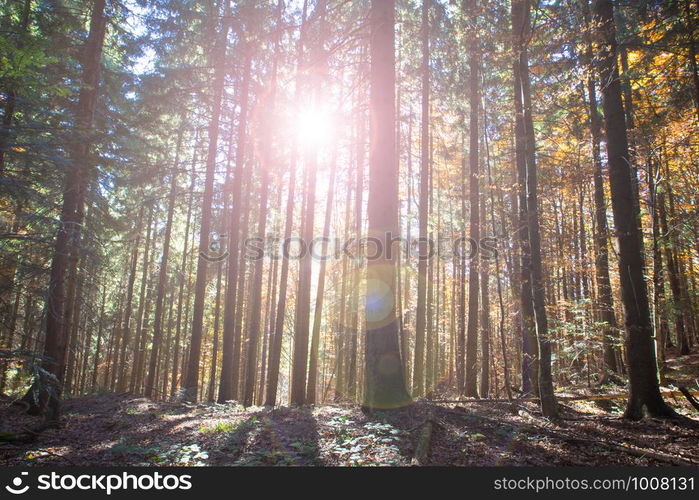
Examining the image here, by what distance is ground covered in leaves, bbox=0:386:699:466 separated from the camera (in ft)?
16.5

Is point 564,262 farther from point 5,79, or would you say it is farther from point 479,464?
point 5,79

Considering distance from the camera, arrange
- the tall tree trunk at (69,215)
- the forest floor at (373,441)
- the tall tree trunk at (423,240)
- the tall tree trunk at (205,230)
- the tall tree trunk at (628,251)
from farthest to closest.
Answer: the tall tree trunk at (205,230) → the tall tree trunk at (423,240) → the tall tree trunk at (69,215) → the tall tree trunk at (628,251) → the forest floor at (373,441)

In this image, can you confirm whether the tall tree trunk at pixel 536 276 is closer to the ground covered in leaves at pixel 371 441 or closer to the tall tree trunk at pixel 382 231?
the ground covered in leaves at pixel 371 441

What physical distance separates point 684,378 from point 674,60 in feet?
33.3

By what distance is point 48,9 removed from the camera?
9.44 metres

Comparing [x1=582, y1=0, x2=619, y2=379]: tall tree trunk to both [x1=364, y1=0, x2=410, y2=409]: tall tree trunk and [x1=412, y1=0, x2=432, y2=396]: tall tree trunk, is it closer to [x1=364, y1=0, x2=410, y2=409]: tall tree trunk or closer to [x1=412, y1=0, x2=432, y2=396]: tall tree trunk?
[x1=412, y1=0, x2=432, y2=396]: tall tree trunk

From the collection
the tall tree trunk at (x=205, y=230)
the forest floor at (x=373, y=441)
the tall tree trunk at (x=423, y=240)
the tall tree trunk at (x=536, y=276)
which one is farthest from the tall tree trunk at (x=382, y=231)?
the tall tree trunk at (x=205, y=230)

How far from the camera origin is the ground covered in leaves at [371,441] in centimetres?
502

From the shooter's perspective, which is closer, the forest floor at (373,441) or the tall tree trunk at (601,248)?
the forest floor at (373,441)

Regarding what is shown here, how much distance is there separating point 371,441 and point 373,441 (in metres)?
0.05

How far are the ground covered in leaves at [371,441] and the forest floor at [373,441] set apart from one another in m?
0.02

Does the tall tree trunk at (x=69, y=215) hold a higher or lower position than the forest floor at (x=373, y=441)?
higher

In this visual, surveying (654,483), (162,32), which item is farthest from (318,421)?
(162,32)

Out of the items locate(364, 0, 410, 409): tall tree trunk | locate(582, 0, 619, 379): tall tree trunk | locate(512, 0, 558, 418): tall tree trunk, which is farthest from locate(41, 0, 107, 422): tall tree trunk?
locate(582, 0, 619, 379): tall tree trunk
